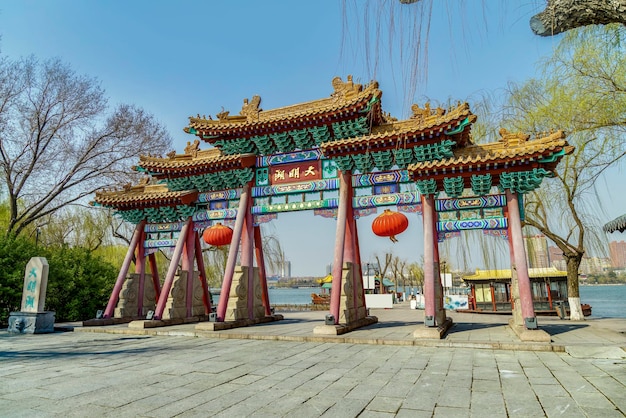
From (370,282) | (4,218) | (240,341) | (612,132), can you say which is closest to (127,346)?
(240,341)

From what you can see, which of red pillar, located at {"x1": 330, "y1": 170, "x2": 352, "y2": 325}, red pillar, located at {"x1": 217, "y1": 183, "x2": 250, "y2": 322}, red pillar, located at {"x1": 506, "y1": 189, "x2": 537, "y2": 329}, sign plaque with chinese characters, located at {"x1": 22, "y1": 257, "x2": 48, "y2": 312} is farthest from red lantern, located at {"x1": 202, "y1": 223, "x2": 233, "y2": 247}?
red pillar, located at {"x1": 506, "y1": 189, "x2": 537, "y2": 329}

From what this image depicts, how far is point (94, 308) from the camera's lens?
13898mm

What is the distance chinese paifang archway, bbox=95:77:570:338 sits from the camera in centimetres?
830

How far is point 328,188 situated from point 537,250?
1140 centimetres

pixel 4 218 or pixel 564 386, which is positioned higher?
pixel 4 218

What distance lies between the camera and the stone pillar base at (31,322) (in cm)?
987

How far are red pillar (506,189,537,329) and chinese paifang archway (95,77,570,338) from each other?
0.02 metres

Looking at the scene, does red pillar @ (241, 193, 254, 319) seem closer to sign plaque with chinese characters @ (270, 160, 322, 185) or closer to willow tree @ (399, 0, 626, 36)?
sign plaque with chinese characters @ (270, 160, 322, 185)

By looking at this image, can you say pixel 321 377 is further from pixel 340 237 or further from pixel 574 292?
pixel 574 292

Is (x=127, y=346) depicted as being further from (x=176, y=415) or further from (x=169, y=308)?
(x=176, y=415)

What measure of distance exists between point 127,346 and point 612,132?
13711 millimetres

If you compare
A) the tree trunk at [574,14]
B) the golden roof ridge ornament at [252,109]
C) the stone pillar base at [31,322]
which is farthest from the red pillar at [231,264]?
the tree trunk at [574,14]

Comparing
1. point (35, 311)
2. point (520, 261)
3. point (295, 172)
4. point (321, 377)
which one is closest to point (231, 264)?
point (295, 172)

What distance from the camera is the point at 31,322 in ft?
32.5
